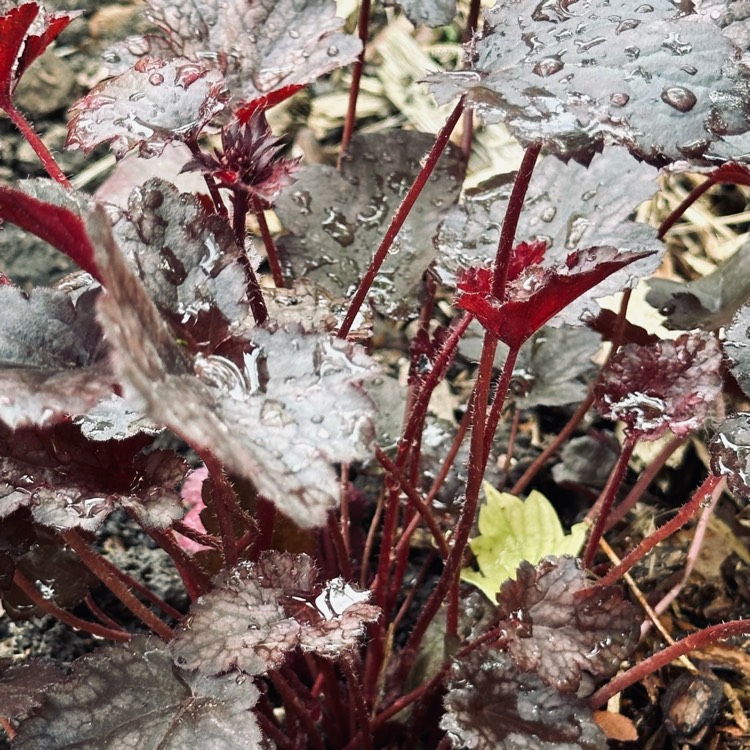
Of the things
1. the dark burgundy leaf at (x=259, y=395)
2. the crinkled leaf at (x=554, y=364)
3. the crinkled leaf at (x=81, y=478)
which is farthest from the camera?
the crinkled leaf at (x=554, y=364)

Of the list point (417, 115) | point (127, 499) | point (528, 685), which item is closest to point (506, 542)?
point (528, 685)

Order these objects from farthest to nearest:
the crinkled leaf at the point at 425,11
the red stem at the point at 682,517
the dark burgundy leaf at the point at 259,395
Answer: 1. the crinkled leaf at the point at 425,11
2. the red stem at the point at 682,517
3. the dark burgundy leaf at the point at 259,395

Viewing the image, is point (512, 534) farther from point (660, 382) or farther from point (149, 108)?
point (149, 108)

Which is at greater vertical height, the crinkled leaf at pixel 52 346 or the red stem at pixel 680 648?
A: the crinkled leaf at pixel 52 346

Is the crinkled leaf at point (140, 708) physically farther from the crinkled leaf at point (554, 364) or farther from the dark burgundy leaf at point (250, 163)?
the crinkled leaf at point (554, 364)

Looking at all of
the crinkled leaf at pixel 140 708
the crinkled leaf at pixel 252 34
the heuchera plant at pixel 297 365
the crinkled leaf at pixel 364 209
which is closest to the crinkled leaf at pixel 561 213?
the heuchera plant at pixel 297 365

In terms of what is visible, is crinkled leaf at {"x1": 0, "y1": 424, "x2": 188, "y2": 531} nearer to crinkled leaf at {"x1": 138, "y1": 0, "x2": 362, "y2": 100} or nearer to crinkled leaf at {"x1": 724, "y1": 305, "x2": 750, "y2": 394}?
crinkled leaf at {"x1": 138, "y1": 0, "x2": 362, "y2": 100}
